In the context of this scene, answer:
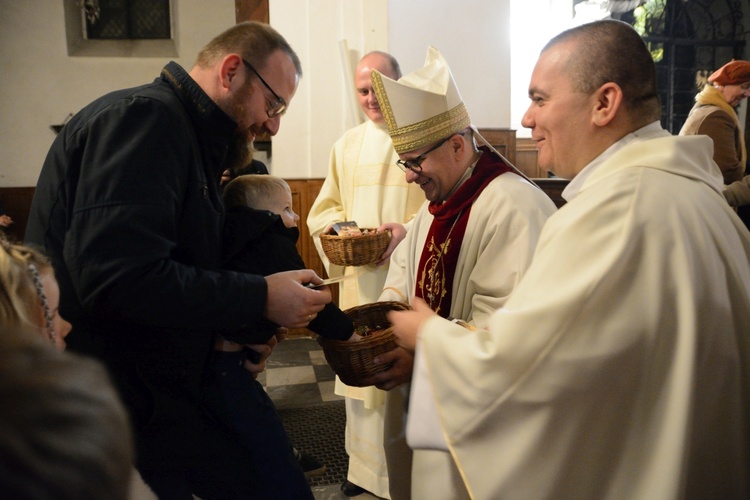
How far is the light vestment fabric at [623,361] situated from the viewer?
1.22 meters

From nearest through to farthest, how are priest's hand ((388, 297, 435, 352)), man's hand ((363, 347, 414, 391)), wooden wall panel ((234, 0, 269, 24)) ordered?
1. priest's hand ((388, 297, 435, 352))
2. man's hand ((363, 347, 414, 391))
3. wooden wall panel ((234, 0, 269, 24))

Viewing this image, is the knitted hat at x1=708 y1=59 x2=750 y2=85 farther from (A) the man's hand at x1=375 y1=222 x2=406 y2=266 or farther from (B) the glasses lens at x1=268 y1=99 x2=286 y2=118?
(B) the glasses lens at x1=268 y1=99 x2=286 y2=118

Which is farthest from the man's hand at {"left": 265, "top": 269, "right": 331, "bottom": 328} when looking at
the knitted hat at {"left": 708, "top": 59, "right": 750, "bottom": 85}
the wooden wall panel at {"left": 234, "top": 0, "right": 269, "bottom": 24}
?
the wooden wall panel at {"left": 234, "top": 0, "right": 269, "bottom": 24}

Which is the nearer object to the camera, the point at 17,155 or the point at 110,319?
the point at 110,319

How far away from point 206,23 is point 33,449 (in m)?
9.98

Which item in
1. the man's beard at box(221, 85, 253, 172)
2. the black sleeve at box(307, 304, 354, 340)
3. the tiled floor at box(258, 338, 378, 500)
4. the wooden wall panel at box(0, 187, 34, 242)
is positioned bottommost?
the tiled floor at box(258, 338, 378, 500)

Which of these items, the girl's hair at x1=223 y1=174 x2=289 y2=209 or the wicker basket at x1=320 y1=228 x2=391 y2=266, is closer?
the girl's hair at x1=223 y1=174 x2=289 y2=209

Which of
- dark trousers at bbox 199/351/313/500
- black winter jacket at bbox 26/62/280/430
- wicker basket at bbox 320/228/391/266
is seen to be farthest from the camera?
wicker basket at bbox 320/228/391/266

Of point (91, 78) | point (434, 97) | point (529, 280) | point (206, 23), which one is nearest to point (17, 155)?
point (91, 78)

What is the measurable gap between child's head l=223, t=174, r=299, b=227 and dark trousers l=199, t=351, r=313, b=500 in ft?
1.82

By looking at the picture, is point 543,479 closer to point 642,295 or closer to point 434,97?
point 642,295

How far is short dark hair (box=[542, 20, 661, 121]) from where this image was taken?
4.99ft

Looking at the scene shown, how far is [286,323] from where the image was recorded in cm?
165

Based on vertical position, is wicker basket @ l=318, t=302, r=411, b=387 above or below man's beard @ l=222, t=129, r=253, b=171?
below
